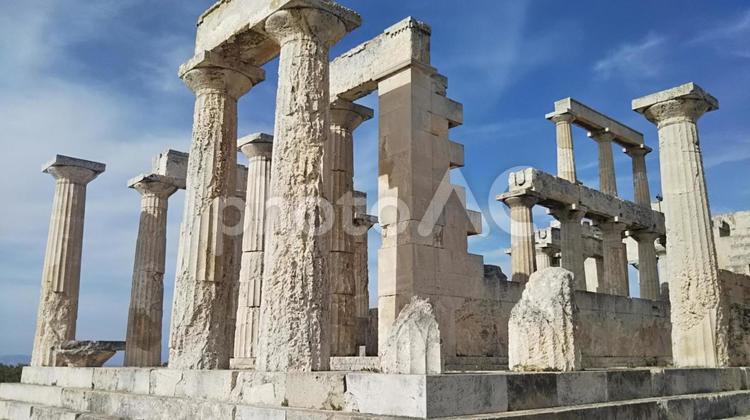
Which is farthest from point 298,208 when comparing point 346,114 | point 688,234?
point 688,234

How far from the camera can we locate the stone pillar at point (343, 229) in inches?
477

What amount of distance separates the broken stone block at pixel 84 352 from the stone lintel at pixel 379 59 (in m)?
9.39

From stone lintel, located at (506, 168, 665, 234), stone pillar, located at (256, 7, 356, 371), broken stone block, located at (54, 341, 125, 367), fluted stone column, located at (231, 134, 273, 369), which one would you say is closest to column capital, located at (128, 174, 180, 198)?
fluted stone column, located at (231, 134, 273, 369)

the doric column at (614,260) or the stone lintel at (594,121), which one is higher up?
the stone lintel at (594,121)

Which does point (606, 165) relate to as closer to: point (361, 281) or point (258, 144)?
point (361, 281)

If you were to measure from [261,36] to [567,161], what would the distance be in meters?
15.7

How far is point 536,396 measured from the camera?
22.1ft

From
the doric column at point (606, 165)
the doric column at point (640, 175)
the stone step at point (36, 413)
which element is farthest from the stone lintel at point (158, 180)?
the doric column at point (640, 175)

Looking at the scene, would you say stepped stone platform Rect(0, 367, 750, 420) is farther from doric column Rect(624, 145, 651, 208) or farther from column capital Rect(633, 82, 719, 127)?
doric column Rect(624, 145, 651, 208)

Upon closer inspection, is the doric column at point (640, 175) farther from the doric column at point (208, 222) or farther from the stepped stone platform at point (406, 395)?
the doric column at point (208, 222)

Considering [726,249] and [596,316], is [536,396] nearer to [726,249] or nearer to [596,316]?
[596,316]

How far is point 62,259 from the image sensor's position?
18.1m

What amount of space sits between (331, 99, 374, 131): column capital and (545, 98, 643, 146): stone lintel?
41.5ft

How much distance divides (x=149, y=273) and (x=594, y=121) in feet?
56.3
